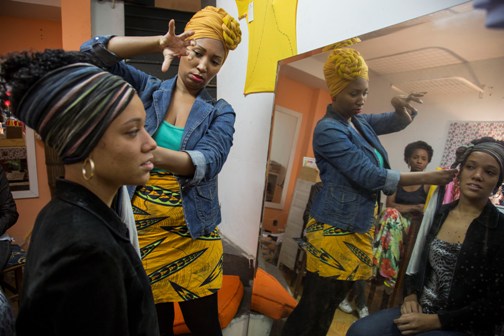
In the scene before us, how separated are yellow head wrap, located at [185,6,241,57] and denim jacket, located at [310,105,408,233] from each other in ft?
1.35

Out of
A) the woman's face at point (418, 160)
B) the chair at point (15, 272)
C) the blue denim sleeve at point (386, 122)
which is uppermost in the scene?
the blue denim sleeve at point (386, 122)

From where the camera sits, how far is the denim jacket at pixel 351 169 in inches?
35.1

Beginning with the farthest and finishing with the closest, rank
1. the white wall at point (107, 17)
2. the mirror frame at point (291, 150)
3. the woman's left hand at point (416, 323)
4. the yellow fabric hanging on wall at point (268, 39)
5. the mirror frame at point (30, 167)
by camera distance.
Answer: the mirror frame at point (30, 167) < the white wall at point (107, 17) < the yellow fabric hanging on wall at point (268, 39) < the mirror frame at point (291, 150) < the woman's left hand at point (416, 323)

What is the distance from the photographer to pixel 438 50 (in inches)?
30.4

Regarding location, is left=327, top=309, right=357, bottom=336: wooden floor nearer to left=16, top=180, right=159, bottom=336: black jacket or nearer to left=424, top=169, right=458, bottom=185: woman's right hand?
left=424, top=169, right=458, bottom=185: woman's right hand

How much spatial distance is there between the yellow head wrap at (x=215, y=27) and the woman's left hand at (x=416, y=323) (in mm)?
966

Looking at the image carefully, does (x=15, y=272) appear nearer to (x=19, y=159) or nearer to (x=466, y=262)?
(x=19, y=159)

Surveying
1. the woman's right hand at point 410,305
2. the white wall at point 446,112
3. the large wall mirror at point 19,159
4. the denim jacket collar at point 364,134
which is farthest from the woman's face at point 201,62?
the large wall mirror at point 19,159

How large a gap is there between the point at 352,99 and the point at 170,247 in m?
0.78

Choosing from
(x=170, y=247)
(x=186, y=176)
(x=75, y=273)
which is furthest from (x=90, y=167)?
(x=170, y=247)

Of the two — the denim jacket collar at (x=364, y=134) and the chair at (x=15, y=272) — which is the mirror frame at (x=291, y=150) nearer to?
the denim jacket collar at (x=364, y=134)

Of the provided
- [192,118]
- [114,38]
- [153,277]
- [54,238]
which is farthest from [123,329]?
[114,38]

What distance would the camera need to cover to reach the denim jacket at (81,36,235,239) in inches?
39.2

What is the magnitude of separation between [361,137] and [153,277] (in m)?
0.83
